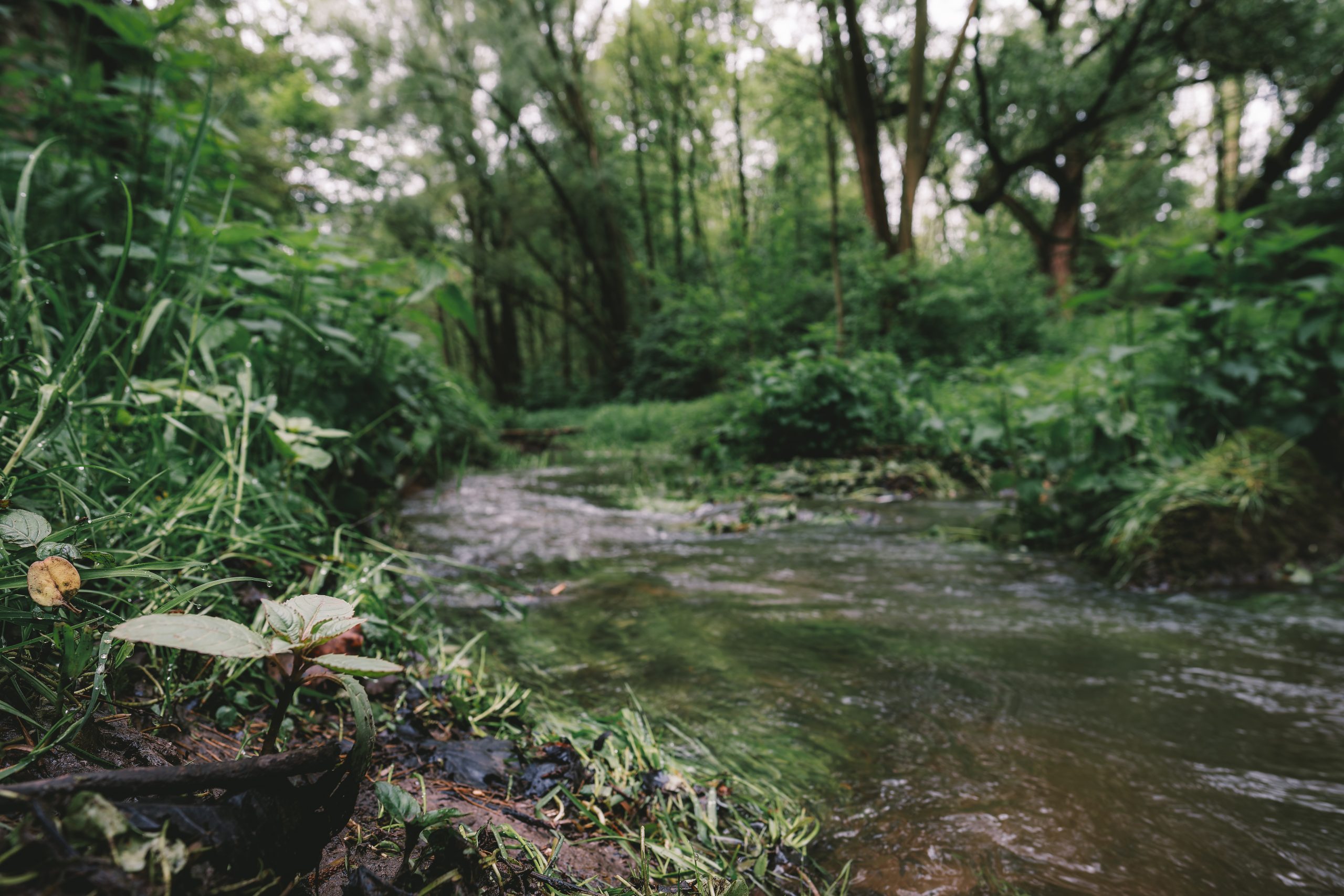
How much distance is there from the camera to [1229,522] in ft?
7.82

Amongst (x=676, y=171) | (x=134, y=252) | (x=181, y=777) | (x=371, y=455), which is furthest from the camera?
(x=676, y=171)

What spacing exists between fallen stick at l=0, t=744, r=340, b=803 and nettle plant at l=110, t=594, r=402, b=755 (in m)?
0.06

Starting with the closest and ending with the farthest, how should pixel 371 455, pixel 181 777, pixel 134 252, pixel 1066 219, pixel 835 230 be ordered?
pixel 181 777 → pixel 134 252 → pixel 371 455 → pixel 835 230 → pixel 1066 219

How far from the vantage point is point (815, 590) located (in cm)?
222

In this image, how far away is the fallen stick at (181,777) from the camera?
1.22ft

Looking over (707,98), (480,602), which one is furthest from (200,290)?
(707,98)

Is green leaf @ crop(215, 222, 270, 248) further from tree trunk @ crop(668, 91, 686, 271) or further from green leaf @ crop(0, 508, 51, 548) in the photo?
tree trunk @ crop(668, 91, 686, 271)

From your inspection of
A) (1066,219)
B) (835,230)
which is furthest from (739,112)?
(835,230)

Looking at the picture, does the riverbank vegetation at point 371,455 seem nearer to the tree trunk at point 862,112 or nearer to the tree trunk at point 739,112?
the tree trunk at point 862,112

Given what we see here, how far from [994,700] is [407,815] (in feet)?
4.49

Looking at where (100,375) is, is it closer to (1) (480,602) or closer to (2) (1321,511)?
(1) (480,602)

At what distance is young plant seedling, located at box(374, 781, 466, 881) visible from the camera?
1.85 feet

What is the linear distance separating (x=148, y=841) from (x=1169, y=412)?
3.85m

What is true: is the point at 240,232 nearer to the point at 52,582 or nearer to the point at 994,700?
the point at 52,582
